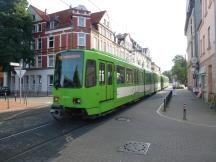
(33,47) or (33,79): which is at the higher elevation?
(33,47)

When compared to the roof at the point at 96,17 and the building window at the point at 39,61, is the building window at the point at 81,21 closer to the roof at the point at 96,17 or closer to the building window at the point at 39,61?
the roof at the point at 96,17

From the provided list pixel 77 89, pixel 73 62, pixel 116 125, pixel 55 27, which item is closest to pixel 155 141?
pixel 116 125

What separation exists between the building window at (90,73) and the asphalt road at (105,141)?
1755 mm

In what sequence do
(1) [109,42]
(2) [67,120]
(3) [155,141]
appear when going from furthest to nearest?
(1) [109,42] < (2) [67,120] < (3) [155,141]

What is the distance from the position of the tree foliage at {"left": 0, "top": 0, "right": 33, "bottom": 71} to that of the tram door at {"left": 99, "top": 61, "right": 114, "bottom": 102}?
99.2ft

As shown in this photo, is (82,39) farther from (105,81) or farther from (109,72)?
(105,81)

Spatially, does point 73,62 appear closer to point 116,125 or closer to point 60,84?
point 60,84

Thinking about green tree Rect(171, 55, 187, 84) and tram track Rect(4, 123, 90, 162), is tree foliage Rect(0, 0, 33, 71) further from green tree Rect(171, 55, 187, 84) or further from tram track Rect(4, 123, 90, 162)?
green tree Rect(171, 55, 187, 84)

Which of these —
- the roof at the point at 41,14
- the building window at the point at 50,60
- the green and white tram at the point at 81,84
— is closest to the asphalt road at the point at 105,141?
the green and white tram at the point at 81,84

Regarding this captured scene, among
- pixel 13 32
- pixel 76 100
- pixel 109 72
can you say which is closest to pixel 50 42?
pixel 13 32

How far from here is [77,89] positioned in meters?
11.2

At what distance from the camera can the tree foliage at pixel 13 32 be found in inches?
1574

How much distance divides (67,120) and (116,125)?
2.47 meters

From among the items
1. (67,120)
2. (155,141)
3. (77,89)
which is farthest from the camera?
(67,120)
